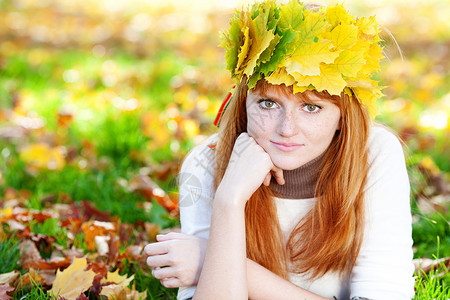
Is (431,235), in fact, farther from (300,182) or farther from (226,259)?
(226,259)

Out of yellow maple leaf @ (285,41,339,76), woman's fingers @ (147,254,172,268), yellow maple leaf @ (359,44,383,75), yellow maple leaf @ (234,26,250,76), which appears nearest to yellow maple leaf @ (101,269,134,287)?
woman's fingers @ (147,254,172,268)

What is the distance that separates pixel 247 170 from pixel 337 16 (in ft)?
1.91

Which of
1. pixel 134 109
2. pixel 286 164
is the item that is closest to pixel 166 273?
pixel 286 164

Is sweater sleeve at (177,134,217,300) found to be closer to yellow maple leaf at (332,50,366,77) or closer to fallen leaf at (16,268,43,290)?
fallen leaf at (16,268,43,290)

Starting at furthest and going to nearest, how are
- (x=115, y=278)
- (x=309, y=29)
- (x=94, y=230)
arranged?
(x=94, y=230), (x=115, y=278), (x=309, y=29)

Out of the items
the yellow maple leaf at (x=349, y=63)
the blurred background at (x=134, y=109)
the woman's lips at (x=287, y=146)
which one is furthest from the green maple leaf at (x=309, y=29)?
the blurred background at (x=134, y=109)

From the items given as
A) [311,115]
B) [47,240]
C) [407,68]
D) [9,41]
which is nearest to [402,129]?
[407,68]

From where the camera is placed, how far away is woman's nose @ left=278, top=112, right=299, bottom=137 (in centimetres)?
182

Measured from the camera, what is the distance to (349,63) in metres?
1.75

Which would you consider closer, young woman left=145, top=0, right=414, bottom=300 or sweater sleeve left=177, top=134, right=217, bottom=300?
young woman left=145, top=0, right=414, bottom=300

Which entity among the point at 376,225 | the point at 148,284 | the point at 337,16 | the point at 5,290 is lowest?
the point at 148,284

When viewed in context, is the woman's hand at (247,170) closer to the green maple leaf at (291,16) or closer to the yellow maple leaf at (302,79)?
the yellow maple leaf at (302,79)

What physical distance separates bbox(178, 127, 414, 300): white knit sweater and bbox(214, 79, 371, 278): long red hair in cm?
4

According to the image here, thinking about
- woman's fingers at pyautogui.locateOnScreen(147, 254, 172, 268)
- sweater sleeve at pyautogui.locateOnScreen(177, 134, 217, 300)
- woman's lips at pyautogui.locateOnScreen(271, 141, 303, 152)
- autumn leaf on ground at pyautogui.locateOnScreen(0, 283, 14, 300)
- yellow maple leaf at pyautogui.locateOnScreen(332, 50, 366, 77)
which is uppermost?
yellow maple leaf at pyautogui.locateOnScreen(332, 50, 366, 77)
